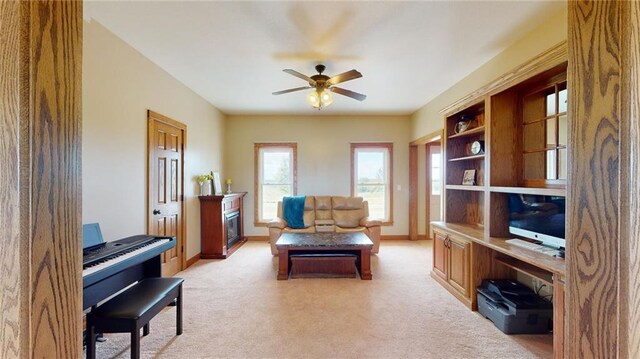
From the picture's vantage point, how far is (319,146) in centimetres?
593

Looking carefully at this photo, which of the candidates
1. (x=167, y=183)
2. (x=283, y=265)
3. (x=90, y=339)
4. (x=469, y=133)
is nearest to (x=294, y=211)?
(x=283, y=265)

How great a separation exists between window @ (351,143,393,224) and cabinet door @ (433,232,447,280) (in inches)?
92.9

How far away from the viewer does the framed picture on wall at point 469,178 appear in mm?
3363

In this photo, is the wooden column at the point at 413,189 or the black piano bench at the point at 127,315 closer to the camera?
the black piano bench at the point at 127,315

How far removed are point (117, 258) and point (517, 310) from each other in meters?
3.14

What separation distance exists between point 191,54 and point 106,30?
2.40ft

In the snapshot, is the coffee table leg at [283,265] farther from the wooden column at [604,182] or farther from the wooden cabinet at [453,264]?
the wooden column at [604,182]

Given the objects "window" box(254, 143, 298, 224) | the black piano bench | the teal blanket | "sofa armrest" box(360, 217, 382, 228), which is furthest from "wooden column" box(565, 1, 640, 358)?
"window" box(254, 143, 298, 224)

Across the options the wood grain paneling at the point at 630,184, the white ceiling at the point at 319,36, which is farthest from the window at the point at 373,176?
the wood grain paneling at the point at 630,184

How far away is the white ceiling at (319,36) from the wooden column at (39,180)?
1.87 m

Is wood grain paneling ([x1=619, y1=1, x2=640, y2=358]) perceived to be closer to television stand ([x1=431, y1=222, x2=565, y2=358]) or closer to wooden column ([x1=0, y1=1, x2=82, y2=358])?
wooden column ([x1=0, y1=1, x2=82, y2=358])

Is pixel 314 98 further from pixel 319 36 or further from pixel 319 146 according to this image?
pixel 319 146

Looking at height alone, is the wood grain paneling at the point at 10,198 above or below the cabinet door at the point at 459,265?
above

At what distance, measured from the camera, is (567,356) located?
75 centimetres
